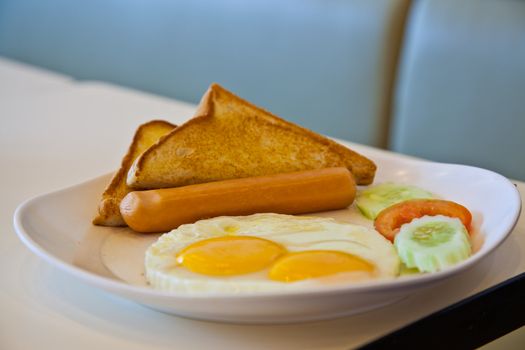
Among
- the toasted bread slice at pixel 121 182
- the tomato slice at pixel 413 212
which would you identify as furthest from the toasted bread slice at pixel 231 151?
the tomato slice at pixel 413 212

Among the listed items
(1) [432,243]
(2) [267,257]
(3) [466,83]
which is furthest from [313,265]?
(3) [466,83]

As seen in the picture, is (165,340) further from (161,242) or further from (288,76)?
(288,76)

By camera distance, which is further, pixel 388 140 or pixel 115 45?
pixel 115 45

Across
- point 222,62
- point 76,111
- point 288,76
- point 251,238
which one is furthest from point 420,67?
point 251,238

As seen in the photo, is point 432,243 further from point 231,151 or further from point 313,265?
point 231,151

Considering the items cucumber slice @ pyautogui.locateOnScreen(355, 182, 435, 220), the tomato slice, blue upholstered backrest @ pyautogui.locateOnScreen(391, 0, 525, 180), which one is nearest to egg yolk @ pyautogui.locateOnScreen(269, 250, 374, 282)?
the tomato slice

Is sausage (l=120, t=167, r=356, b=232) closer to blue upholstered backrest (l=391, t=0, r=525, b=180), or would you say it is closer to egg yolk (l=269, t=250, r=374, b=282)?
egg yolk (l=269, t=250, r=374, b=282)
